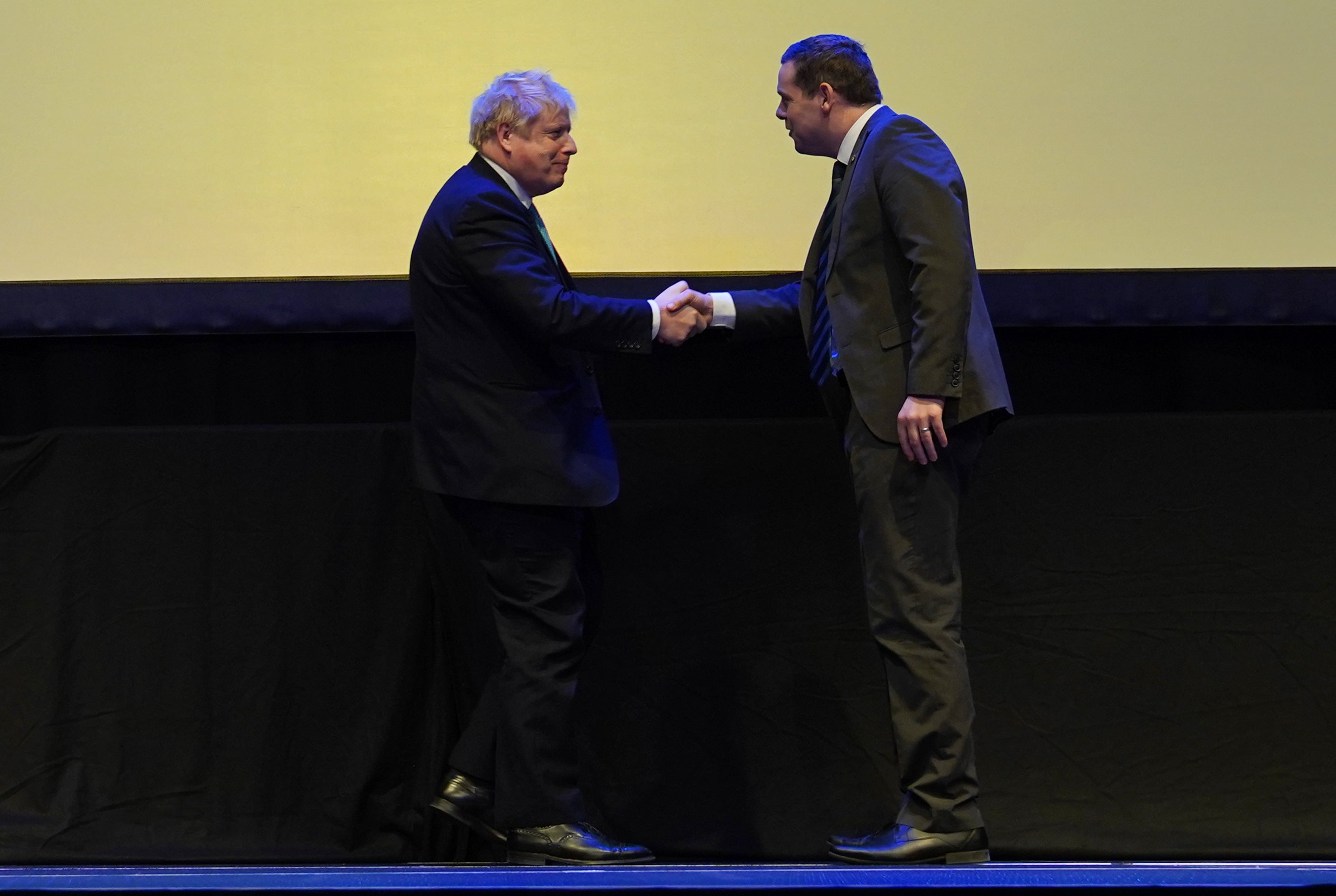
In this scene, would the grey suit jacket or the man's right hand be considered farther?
the man's right hand

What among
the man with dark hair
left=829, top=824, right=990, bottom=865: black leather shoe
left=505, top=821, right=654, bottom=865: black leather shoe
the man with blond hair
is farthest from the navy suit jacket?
left=829, top=824, right=990, bottom=865: black leather shoe

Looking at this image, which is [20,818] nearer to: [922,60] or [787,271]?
[787,271]

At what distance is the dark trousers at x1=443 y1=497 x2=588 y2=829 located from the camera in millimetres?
1957

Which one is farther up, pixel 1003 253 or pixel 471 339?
pixel 1003 253

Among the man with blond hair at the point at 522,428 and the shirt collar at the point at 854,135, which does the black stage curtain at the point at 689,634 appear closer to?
the man with blond hair at the point at 522,428

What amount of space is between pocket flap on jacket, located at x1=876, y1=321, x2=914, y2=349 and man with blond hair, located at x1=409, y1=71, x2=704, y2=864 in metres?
0.37

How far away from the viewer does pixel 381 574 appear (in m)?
2.40

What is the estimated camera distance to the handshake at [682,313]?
2.06m

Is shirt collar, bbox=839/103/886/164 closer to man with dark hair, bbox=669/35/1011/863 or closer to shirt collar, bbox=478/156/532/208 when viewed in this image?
man with dark hair, bbox=669/35/1011/863

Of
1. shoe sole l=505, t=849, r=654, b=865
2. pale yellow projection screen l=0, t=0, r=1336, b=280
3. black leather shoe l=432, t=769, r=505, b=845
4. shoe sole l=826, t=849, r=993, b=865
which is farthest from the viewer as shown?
pale yellow projection screen l=0, t=0, r=1336, b=280

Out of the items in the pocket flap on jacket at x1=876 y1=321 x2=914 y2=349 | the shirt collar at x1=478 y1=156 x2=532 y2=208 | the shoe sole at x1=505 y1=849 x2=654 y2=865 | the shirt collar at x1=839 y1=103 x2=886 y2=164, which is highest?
the shirt collar at x1=839 y1=103 x2=886 y2=164

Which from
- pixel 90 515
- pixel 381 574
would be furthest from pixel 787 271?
pixel 90 515

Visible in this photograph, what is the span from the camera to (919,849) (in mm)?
1773

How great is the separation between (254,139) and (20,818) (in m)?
1.38
